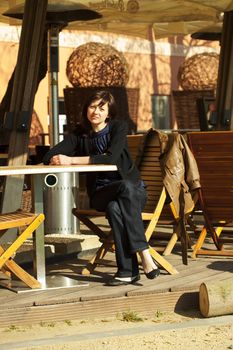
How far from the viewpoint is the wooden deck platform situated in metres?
5.36

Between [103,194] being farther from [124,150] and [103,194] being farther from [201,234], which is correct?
[201,234]

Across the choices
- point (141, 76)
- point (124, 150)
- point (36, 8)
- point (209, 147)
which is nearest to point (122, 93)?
point (36, 8)

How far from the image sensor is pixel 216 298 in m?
5.51

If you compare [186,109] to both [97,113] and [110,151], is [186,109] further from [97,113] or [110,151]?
[110,151]

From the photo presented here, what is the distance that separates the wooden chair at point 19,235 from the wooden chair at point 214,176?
160 cm

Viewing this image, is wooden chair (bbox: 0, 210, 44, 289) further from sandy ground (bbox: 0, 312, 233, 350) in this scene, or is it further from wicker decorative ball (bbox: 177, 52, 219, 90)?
wicker decorative ball (bbox: 177, 52, 219, 90)

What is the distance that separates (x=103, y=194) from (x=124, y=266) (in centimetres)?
50

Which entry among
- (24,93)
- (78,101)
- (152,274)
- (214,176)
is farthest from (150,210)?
(78,101)

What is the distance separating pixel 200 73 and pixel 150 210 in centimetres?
847

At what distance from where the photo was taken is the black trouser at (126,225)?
596 centimetres

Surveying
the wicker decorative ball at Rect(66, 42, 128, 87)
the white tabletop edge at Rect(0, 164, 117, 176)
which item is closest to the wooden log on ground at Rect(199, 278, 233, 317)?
the white tabletop edge at Rect(0, 164, 117, 176)

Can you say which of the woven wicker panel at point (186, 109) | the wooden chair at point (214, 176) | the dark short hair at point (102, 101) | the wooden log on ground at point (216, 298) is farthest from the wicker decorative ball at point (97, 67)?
the wooden log on ground at point (216, 298)

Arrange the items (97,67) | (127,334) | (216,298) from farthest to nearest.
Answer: (97,67) < (216,298) < (127,334)

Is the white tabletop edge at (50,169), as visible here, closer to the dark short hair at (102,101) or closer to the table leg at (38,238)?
the table leg at (38,238)
